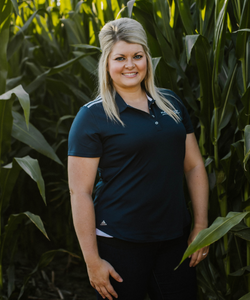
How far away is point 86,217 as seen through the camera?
0.94 meters

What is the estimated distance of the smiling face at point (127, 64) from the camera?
Answer: 936 mm

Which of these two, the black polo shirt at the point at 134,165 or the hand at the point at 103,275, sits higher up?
the black polo shirt at the point at 134,165

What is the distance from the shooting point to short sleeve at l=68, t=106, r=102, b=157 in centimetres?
92

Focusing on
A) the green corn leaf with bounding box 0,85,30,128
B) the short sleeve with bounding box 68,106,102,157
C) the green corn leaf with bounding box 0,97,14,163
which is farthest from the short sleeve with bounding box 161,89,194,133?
the green corn leaf with bounding box 0,97,14,163

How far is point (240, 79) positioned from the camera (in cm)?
112

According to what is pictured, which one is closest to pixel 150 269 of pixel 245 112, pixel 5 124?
pixel 245 112

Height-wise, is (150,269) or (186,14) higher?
(186,14)

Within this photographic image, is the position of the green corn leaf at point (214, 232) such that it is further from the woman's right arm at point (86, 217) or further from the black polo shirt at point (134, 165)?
the woman's right arm at point (86, 217)

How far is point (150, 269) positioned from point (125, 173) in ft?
1.00

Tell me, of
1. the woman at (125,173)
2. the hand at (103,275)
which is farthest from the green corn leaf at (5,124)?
the hand at (103,275)

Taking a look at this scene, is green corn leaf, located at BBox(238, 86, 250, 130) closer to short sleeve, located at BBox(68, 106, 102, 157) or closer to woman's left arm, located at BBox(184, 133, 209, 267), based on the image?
woman's left arm, located at BBox(184, 133, 209, 267)

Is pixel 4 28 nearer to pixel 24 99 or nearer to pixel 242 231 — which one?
pixel 24 99

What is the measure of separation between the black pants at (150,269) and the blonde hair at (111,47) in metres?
0.37

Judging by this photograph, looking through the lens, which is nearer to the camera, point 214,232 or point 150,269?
point 214,232
